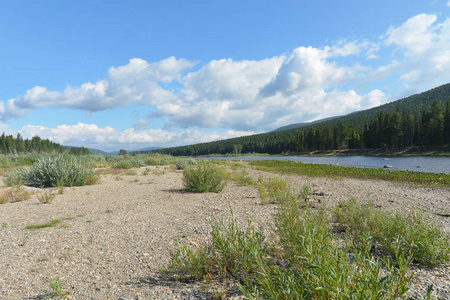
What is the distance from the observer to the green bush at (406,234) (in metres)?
3.89

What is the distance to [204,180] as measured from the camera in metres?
11.6

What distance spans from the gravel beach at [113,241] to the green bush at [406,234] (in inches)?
9.2

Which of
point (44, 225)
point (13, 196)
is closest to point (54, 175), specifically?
point (13, 196)

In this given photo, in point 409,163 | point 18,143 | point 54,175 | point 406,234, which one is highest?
point 18,143

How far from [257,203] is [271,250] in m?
4.67

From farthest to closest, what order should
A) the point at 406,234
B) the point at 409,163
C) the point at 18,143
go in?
the point at 18,143
the point at 409,163
the point at 406,234

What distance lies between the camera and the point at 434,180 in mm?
16125

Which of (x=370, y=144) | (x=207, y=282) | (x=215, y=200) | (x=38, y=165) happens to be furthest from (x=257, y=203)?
(x=370, y=144)

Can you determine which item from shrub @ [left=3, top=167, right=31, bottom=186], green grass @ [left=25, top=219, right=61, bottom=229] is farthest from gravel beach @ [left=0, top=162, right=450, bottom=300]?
shrub @ [left=3, top=167, right=31, bottom=186]

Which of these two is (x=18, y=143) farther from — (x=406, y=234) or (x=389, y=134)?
(x=389, y=134)

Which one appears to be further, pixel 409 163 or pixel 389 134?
pixel 389 134

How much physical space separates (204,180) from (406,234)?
8.62 m

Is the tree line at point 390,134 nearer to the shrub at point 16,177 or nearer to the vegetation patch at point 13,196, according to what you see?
the vegetation patch at point 13,196

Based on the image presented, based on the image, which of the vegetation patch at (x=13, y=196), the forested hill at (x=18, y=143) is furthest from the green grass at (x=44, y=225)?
the forested hill at (x=18, y=143)
